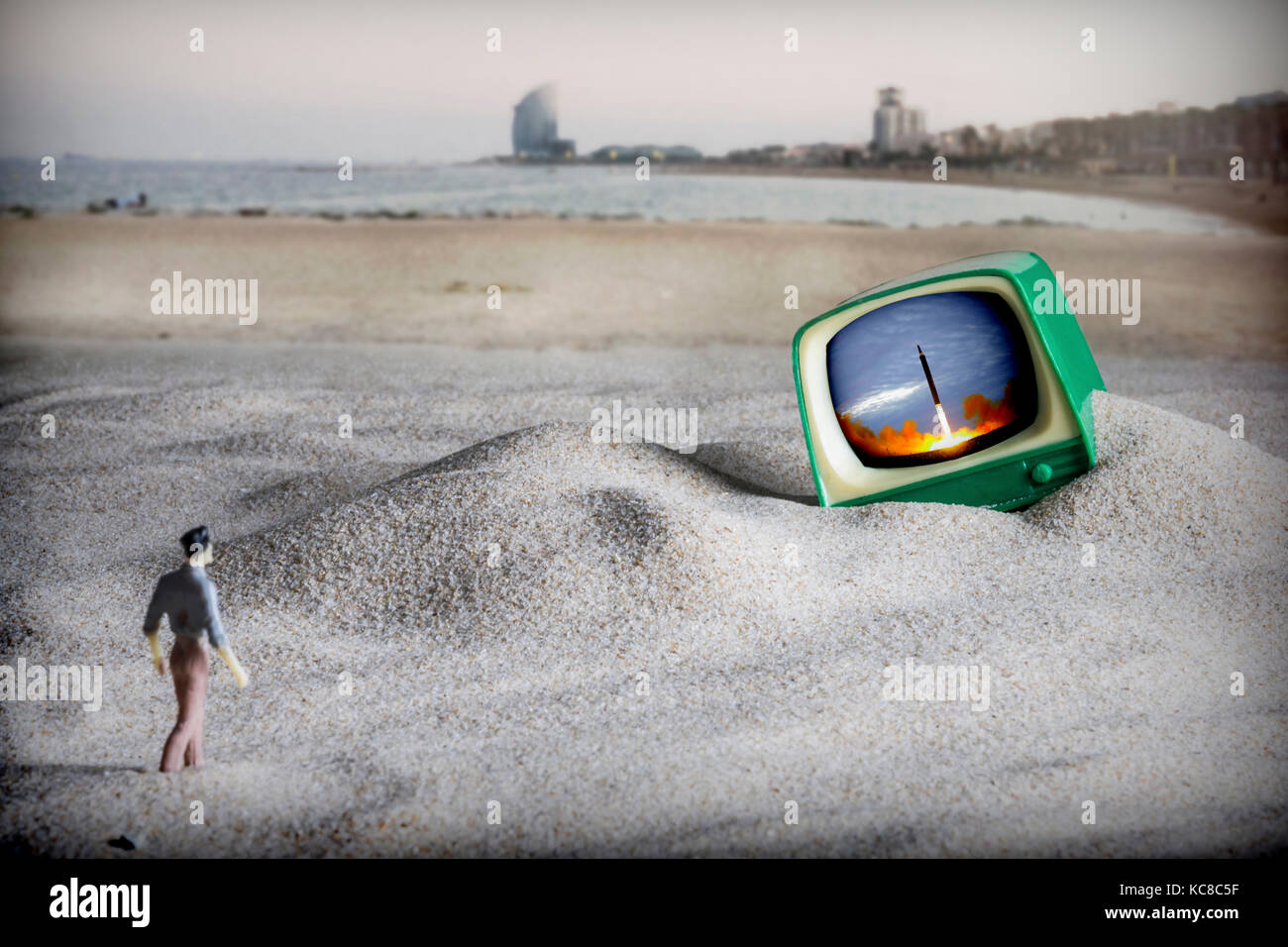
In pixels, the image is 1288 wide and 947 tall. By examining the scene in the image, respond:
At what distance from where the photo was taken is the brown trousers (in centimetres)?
170

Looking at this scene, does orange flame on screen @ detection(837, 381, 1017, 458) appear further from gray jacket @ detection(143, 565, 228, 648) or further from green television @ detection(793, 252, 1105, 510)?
gray jacket @ detection(143, 565, 228, 648)

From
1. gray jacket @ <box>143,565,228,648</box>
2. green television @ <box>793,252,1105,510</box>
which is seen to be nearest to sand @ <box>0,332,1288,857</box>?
green television @ <box>793,252,1105,510</box>

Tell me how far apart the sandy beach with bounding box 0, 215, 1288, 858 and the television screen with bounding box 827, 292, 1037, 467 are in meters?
0.23

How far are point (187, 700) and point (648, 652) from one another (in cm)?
94

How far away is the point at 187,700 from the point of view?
1.73 meters

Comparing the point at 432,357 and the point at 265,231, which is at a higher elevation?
the point at 265,231

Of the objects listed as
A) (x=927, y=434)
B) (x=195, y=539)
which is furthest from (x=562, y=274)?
(x=195, y=539)

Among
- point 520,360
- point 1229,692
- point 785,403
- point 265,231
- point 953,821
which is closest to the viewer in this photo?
point 953,821

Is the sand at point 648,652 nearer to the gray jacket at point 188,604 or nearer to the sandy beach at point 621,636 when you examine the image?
the sandy beach at point 621,636
